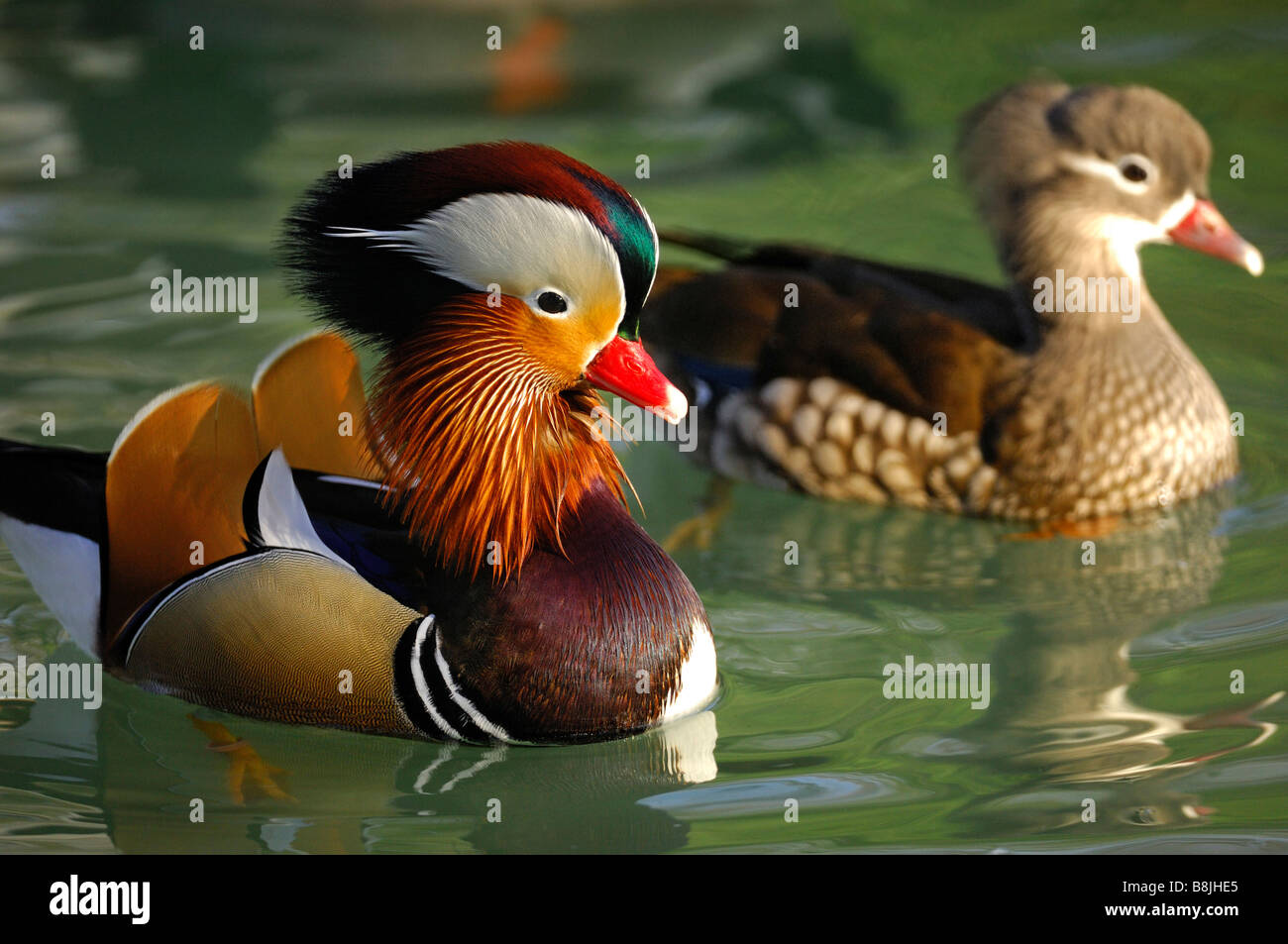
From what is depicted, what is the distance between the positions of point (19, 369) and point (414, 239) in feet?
8.96

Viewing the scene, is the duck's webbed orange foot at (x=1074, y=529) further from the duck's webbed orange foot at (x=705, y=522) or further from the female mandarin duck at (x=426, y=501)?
the female mandarin duck at (x=426, y=501)

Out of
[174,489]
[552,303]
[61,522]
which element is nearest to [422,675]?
[174,489]

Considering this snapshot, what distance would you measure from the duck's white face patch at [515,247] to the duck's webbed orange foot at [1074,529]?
1834mm

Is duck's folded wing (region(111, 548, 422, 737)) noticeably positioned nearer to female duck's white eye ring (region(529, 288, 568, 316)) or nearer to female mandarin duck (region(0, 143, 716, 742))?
female mandarin duck (region(0, 143, 716, 742))

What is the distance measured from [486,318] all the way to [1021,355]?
6.29 feet

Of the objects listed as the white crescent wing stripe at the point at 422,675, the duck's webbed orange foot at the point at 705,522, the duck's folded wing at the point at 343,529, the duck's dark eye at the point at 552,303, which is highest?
the duck's dark eye at the point at 552,303

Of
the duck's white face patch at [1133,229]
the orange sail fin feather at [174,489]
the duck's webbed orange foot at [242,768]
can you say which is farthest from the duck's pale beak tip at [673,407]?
the duck's white face patch at [1133,229]

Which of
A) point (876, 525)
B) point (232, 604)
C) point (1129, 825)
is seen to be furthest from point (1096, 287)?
point (232, 604)

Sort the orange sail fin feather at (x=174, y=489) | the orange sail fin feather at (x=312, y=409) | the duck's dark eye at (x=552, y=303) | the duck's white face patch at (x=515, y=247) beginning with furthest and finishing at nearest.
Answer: the orange sail fin feather at (x=312, y=409) → the orange sail fin feather at (x=174, y=489) → the duck's dark eye at (x=552, y=303) → the duck's white face patch at (x=515, y=247)

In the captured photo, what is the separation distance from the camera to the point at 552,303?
3.02 metres

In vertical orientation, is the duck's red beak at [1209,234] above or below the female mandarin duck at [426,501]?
above

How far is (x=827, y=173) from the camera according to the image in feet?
22.1

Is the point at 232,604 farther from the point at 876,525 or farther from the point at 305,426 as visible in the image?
the point at 876,525

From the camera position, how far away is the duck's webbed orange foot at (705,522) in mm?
4457
